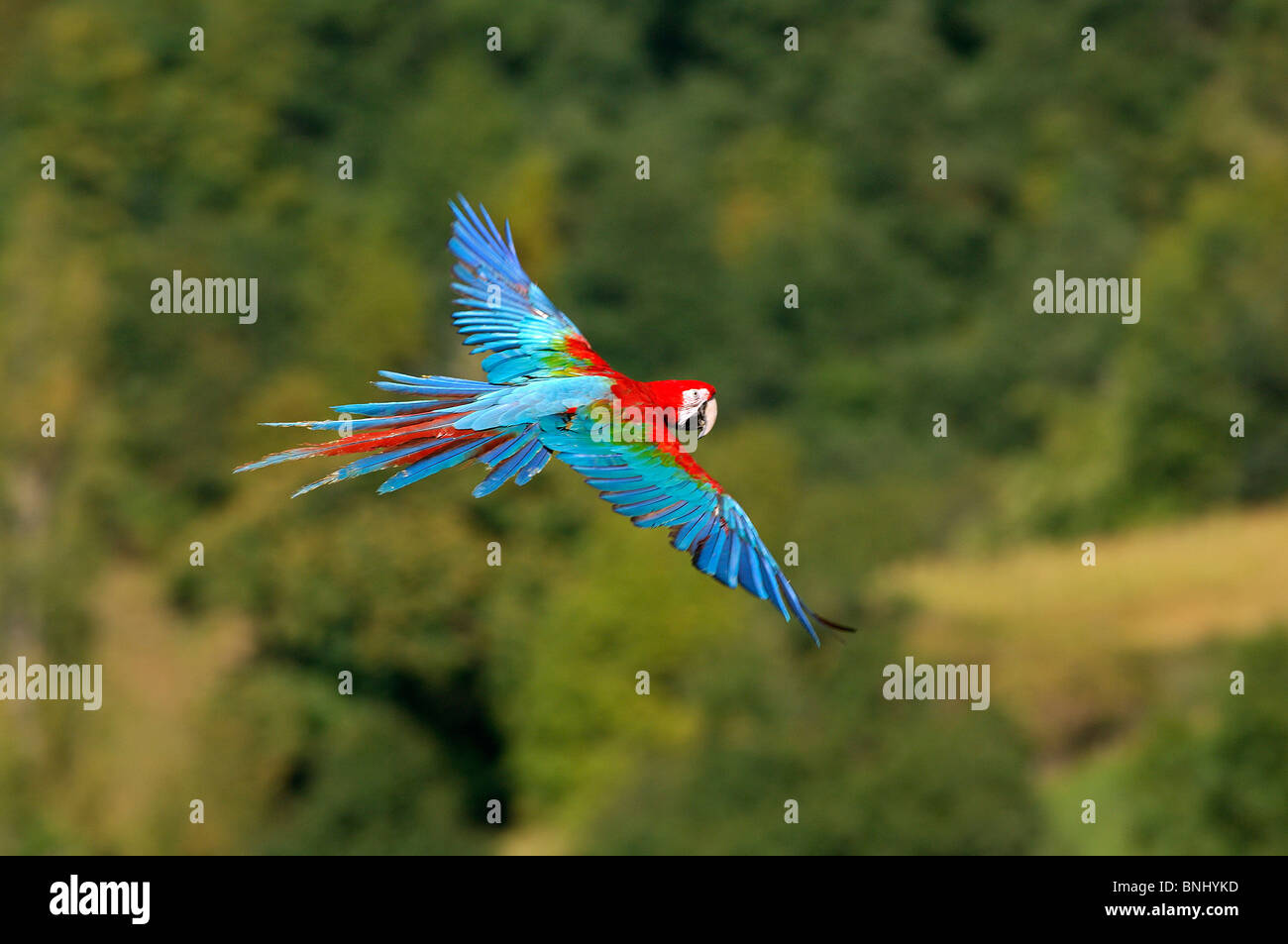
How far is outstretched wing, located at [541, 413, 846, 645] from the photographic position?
1077 centimetres

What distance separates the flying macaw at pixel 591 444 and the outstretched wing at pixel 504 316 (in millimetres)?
435

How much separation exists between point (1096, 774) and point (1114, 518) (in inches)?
646

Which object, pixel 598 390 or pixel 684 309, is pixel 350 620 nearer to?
pixel 684 309

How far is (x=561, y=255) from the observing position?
7062 centimetres

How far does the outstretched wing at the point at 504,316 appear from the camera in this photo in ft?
40.4

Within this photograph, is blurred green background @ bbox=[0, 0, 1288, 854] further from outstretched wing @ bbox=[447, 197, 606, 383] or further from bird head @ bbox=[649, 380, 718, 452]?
bird head @ bbox=[649, 380, 718, 452]

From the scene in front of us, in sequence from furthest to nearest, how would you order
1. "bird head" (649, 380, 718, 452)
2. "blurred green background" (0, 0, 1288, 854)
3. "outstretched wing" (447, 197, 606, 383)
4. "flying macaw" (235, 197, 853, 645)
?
1. "blurred green background" (0, 0, 1288, 854)
2. "outstretched wing" (447, 197, 606, 383)
3. "bird head" (649, 380, 718, 452)
4. "flying macaw" (235, 197, 853, 645)

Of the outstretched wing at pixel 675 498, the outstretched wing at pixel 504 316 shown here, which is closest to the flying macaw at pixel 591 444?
the outstretched wing at pixel 675 498

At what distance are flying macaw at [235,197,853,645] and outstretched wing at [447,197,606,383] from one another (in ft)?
1.43

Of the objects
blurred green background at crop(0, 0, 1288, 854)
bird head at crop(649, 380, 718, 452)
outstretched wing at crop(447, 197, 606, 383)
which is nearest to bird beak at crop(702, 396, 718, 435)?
bird head at crop(649, 380, 718, 452)

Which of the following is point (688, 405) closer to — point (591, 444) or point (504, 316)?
point (591, 444)

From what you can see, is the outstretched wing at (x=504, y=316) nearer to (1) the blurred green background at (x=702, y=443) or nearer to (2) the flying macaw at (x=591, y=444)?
(2) the flying macaw at (x=591, y=444)

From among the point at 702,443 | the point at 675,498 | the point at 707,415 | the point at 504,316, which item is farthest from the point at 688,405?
the point at 702,443
